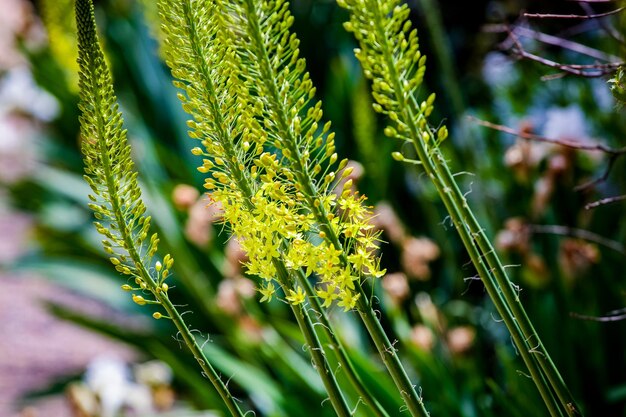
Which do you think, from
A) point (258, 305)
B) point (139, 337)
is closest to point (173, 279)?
point (139, 337)

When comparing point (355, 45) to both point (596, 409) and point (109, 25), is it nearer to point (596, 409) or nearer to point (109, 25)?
point (109, 25)

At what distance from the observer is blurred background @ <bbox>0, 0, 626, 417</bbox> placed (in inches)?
54.0

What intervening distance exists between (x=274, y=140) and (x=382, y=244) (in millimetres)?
1464

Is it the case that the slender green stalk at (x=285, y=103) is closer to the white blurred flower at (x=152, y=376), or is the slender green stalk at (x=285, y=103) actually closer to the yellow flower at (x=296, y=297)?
the yellow flower at (x=296, y=297)

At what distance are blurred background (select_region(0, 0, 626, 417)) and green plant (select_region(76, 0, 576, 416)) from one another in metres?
0.20

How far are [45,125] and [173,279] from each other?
1.62 meters

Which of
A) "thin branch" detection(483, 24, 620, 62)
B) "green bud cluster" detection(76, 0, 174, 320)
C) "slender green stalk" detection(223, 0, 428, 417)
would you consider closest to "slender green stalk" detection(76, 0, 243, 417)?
"green bud cluster" detection(76, 0, 174, 320)

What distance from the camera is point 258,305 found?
6.18 feet

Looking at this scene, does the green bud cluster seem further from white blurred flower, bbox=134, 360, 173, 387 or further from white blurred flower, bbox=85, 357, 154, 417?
white blurred flower, bbox=134, 360, 173, 387

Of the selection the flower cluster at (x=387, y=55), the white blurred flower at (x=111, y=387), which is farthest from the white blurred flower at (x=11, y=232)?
the flower cluster at (x=387, y=55)

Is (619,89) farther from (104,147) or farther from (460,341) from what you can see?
(460,341)

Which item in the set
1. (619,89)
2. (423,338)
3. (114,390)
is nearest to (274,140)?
(619,89)

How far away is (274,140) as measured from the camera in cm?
53

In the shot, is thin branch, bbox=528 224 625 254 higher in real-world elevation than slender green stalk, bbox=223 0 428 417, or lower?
lower
